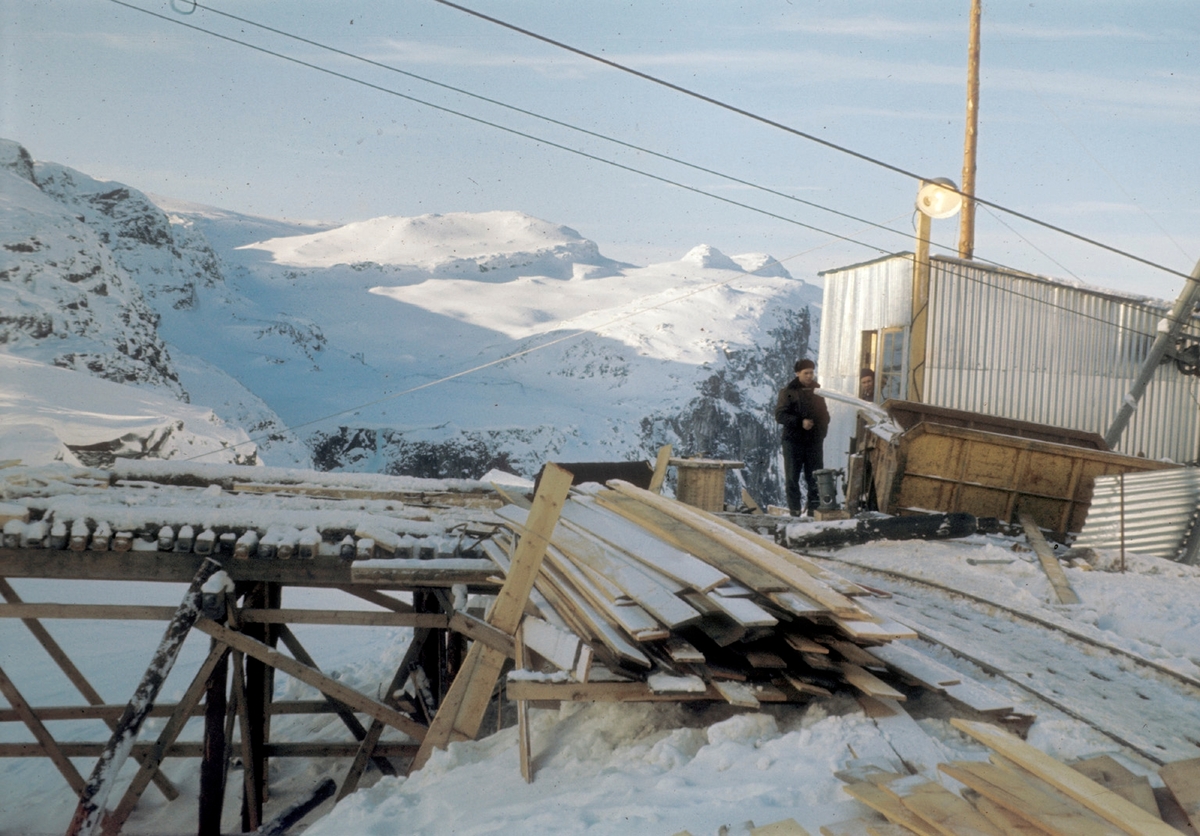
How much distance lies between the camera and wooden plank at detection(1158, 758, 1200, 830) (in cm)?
291

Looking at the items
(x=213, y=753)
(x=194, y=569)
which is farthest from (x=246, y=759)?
(x=194, y=569)

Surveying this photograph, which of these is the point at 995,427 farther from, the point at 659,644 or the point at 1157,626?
the point at 659,644

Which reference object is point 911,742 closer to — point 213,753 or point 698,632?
point 698,632

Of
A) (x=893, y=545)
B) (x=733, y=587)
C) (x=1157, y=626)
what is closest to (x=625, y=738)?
(x=733, y=587)

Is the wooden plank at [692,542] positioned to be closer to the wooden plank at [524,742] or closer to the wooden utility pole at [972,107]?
the wooden plank at [524,742]

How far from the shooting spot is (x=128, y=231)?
6456cm

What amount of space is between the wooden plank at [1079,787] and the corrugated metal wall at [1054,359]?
14.0m

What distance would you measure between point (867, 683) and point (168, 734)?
457 centimetres

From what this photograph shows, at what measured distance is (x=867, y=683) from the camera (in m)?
3.76

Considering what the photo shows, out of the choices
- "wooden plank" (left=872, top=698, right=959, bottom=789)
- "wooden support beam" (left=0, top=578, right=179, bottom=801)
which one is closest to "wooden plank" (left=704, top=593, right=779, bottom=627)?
"wooden plank" (left=872, top=698, right=959, bottom=789)

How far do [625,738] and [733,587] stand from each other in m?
0.96

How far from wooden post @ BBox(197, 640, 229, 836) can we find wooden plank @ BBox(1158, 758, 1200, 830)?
5.71m

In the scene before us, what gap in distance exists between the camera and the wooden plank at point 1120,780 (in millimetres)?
Result: 3008

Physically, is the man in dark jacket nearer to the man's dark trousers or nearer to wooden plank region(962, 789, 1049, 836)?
the man's dark trousers
